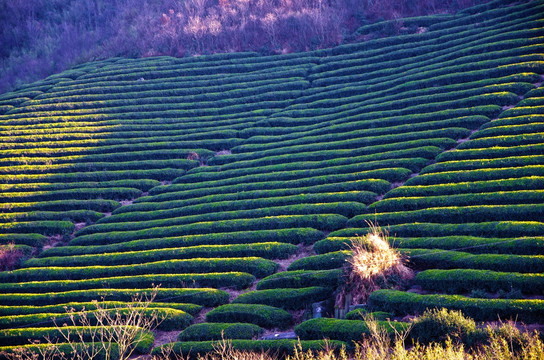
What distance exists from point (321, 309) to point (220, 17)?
4997cm

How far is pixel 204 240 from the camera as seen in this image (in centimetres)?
2625

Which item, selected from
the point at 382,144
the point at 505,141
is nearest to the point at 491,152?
the point at 505,141

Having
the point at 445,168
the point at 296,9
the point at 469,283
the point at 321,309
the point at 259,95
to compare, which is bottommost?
the point at 321,309

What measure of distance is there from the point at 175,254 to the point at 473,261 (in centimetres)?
1478

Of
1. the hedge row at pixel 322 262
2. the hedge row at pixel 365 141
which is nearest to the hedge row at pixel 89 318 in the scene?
the hedge row at pixel 322 262

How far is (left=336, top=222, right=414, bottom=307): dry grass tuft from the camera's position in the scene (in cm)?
1880

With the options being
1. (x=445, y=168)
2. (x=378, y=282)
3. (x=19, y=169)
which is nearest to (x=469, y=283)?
(x=378, y=282)

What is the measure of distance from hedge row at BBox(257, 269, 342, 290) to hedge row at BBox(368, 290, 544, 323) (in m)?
2.37

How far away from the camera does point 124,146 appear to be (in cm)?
3953

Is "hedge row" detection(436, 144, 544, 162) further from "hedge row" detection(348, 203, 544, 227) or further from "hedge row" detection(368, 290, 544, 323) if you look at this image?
"hedge row" detection(368, 290, 544, 323)

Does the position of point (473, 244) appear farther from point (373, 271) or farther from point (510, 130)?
point (510, 130)

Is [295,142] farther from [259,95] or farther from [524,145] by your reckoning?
[524,145]

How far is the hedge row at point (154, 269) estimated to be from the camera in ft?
75.7

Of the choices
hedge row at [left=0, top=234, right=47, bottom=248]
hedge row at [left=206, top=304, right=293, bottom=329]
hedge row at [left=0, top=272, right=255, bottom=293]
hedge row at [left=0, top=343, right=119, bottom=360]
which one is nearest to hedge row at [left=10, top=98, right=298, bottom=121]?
hedge row at [left=0, top=234, right=47, bottom=248]
